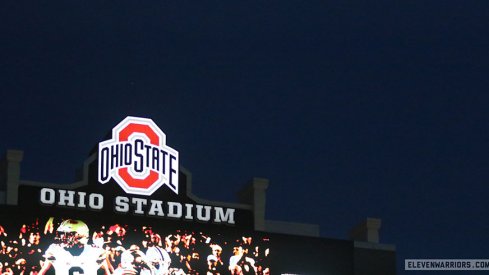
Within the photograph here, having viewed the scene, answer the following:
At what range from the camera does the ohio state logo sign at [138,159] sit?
137 feet

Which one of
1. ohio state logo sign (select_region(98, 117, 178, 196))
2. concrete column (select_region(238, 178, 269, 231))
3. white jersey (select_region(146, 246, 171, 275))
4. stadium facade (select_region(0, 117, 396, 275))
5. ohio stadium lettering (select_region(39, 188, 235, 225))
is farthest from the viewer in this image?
concrete column (select_region(238, 178, 269, 231))

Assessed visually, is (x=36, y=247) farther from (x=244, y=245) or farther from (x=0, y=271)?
(x=244, y=245)

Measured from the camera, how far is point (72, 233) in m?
40.6

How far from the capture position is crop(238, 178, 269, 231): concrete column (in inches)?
1716

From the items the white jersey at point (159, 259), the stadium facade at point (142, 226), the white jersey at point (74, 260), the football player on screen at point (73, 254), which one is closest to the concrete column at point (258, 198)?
the stadium facade at point (142, 226)

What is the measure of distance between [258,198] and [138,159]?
4348 millimetres

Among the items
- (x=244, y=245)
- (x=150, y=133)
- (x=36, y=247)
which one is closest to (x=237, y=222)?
(x=244, y=245)

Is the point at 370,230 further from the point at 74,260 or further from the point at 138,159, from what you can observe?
the point at 74,260

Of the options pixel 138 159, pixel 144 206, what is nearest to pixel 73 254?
pixel 144 206

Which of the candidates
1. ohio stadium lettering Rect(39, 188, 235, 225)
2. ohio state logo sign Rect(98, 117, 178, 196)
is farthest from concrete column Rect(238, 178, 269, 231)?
ohio state logo sign Rect(98, 117, 178, 196)

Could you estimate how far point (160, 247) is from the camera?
137 feet

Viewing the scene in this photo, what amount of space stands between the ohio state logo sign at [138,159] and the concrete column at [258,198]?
9.14 ft

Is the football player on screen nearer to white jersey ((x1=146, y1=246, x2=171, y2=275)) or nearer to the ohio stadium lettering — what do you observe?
the ohio stadium lettering

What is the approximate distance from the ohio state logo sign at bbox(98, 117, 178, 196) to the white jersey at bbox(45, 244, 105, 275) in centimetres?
243
